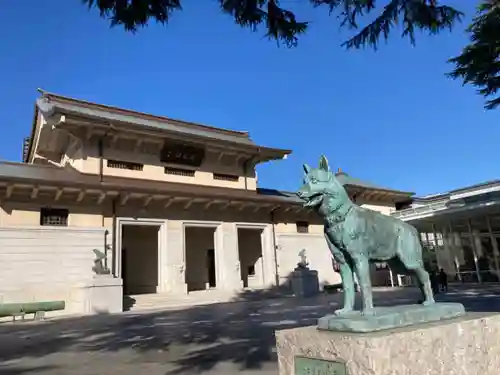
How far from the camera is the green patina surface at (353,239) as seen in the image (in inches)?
117

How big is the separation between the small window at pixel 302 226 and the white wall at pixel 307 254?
0.37 meters

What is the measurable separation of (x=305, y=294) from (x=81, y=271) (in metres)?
11.3

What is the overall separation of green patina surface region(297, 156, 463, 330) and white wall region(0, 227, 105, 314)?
15215mm

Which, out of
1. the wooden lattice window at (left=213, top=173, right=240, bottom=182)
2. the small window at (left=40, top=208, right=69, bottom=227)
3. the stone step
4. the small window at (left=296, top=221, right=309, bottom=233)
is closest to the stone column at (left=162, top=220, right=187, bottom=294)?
the stone step

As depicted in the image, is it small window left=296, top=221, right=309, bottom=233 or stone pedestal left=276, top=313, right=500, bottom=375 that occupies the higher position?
small window left=296, top=221, right=309, bottom=233

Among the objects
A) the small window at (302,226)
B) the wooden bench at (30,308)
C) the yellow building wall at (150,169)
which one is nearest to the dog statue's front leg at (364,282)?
the wooden bench at (30,308)

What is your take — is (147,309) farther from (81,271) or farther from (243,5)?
(243,5)

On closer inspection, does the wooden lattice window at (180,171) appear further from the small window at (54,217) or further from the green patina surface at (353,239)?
the green patina surface at (353,239)

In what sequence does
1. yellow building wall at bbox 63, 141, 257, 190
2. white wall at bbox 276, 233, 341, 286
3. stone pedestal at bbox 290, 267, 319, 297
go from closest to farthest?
yellow building wall at bbox 63, 141, 257, 190 < stone pedestal at bbox 290, 267, 319, 297 < white wall at bbox 276, 233, 341, 286

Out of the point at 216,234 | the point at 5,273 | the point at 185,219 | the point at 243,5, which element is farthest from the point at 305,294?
the point at 243,5

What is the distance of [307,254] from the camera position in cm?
2573

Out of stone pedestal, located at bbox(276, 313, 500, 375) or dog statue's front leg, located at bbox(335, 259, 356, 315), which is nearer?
stone pedestal, located at bbox(276, 313, 500, 375)

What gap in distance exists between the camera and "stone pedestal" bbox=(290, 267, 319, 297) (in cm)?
2125

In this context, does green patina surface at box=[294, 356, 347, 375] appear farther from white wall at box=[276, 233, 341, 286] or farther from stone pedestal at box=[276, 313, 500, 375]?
white wall at box=[276, 233, 341, 286]
